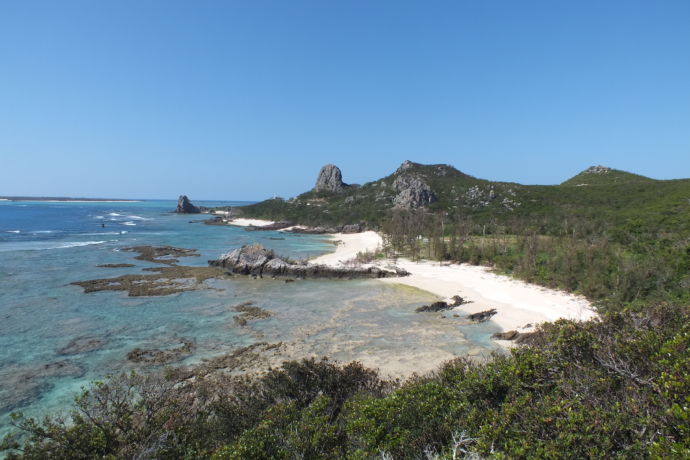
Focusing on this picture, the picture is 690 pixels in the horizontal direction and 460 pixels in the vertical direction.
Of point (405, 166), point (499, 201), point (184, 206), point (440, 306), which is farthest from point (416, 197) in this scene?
point (184, 206)

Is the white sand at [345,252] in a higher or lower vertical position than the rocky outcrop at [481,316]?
higher

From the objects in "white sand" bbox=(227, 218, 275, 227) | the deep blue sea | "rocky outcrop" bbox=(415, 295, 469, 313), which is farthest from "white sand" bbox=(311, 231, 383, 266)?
"white sand" bbox=(227, 218, 275, 227)

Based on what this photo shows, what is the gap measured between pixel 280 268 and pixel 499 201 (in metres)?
66.0

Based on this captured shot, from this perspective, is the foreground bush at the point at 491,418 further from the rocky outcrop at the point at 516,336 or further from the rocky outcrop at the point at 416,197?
the rocky outcrop at the point at 416,197

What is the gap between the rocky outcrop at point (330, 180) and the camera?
144 meters

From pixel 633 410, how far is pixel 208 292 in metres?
28.9

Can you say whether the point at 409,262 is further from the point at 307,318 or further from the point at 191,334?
the point at 191,334

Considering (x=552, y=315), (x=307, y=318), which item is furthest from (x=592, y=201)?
(x=307, y=318)

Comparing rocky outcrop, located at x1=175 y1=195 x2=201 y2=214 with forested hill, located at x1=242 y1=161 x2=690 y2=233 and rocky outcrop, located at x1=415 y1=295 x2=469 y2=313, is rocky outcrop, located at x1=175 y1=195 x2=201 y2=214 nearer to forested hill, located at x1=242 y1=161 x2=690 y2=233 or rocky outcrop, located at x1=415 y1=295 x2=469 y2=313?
forested hill, located at x1=242 y1=161 x2=690 y2=233

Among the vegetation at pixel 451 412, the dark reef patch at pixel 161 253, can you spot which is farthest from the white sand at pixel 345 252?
the vegetation at pixel 451 412

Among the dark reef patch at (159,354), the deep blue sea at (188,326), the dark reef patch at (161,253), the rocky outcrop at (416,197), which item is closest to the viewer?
the deep blue sea at (188,326)

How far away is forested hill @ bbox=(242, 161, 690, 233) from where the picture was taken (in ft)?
188

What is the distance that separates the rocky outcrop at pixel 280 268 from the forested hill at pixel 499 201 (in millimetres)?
29231

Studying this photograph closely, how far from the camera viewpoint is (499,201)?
85.9m
